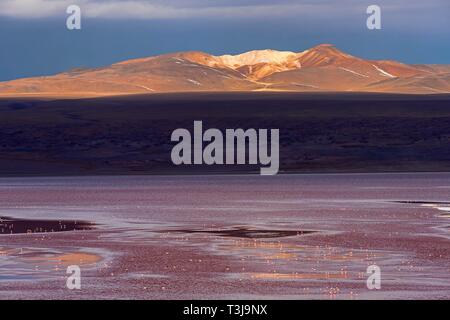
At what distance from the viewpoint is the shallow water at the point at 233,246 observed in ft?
74.6

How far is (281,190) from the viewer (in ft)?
205

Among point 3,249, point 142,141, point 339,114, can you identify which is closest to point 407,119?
point 339,114

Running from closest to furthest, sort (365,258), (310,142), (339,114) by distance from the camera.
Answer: (365,258)
(310,142)
(339,114)

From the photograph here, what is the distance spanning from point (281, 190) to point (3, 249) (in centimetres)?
3329

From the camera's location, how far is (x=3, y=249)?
30531mm

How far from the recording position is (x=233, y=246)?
30688mm

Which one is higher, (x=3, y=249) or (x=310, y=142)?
(x=310, y=142)

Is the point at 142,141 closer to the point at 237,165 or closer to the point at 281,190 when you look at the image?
the point at 237,165

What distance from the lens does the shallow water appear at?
22750mm
